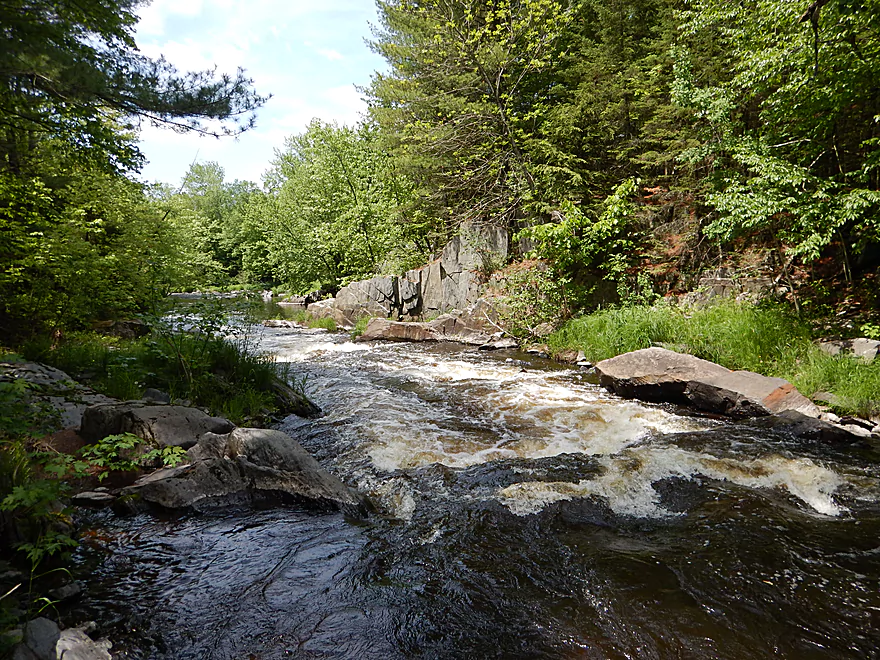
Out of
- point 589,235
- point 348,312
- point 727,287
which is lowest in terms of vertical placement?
point 348,312

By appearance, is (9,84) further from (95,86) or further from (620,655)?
(620,655)

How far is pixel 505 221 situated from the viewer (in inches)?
699

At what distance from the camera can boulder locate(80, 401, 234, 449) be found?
4.93 m

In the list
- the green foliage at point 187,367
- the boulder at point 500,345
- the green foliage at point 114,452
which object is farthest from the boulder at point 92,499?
the boulder at point 500,345

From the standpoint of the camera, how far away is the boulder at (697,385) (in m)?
6.95

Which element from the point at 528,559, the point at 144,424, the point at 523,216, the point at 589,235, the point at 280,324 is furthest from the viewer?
the point at 280,324

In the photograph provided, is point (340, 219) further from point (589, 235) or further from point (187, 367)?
point (187, 367)

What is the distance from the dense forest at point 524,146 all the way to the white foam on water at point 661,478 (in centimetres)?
425

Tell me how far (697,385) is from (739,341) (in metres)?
1.95

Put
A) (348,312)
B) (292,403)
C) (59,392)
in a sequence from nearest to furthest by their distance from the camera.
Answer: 1. (59,392)
2. (292,403)
3. (348,312)

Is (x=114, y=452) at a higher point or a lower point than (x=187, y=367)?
lower

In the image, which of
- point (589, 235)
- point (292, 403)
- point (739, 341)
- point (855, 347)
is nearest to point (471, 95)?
point (589, 235)

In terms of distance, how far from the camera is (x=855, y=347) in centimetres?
730

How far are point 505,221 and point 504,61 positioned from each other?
560cm
